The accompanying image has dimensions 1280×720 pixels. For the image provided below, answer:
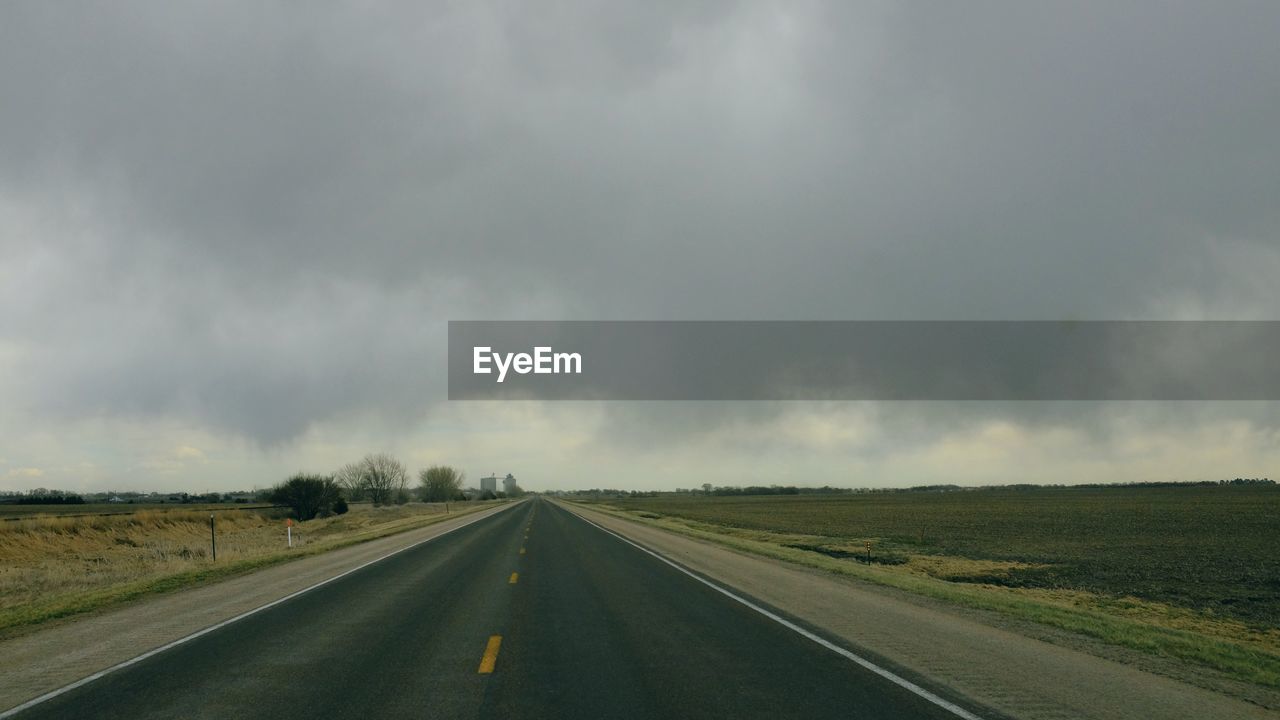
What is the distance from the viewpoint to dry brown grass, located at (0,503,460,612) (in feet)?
74.1

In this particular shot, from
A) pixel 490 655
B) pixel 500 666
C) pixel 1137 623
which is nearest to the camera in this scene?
pixel 500 666

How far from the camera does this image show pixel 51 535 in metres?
42.2

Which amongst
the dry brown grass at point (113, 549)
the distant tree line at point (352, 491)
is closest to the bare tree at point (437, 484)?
the distant tree line at point (352, 491)

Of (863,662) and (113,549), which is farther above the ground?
(863,662)

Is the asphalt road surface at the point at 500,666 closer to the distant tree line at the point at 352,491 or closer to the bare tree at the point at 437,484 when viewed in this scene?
the distant tree line at the point at 352,491

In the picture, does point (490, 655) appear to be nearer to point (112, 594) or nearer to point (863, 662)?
point (863, 662)

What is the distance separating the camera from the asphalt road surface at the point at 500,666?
701 centimetres

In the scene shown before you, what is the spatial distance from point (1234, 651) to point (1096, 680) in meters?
4.13

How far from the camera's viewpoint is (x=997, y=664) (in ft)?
29.6

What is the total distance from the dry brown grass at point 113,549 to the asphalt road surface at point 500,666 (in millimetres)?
10494

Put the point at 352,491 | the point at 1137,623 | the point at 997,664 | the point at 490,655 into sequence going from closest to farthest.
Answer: the point at 997,664, the point at 490,655, the point at 1137,623, the point at 352,491

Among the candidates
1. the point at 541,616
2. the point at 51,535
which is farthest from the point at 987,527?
the point at 51,535

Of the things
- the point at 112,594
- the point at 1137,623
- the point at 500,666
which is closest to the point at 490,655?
the point at 500,666

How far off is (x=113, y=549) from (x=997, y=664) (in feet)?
155
